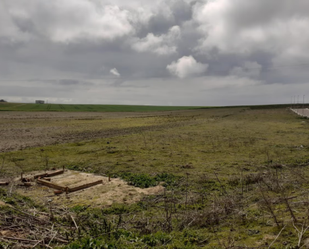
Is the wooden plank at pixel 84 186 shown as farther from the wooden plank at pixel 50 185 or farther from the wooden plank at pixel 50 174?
the wooden plank at pixel 50 174

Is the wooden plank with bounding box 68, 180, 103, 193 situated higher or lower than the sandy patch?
higher

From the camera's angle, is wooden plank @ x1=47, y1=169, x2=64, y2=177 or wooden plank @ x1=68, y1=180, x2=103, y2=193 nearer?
wooden plank @ x1=68, y1=180, x2=103, y2=193

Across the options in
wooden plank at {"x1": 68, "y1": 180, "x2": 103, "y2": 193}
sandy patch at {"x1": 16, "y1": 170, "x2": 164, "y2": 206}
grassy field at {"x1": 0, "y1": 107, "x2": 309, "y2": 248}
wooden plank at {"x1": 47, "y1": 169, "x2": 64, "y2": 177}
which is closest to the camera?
grassy field at {"x1": 0, "y1": 107, "x2": 309, "y2": 248}

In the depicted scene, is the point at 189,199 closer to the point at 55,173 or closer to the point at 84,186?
the point at 84,186

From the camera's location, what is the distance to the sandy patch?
7879 millimetres

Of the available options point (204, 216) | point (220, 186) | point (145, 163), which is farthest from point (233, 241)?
point (145, 163)

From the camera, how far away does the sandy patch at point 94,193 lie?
7.88 metres

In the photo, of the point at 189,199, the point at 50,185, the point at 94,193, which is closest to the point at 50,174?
the point at 50,185

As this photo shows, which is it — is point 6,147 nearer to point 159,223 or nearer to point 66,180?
point 66,180

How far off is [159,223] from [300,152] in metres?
11.7

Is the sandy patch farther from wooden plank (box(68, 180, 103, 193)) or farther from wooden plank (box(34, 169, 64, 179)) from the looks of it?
wooden plank (box(34, 169, 64, 179))

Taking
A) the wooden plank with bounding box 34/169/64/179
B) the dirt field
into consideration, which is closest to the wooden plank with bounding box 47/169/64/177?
the wooden plank with bounding box 34/169/64/179

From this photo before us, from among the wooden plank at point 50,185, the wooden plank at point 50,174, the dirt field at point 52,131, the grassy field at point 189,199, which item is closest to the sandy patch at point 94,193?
the wooden plank at point 50,185

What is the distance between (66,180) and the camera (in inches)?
399
